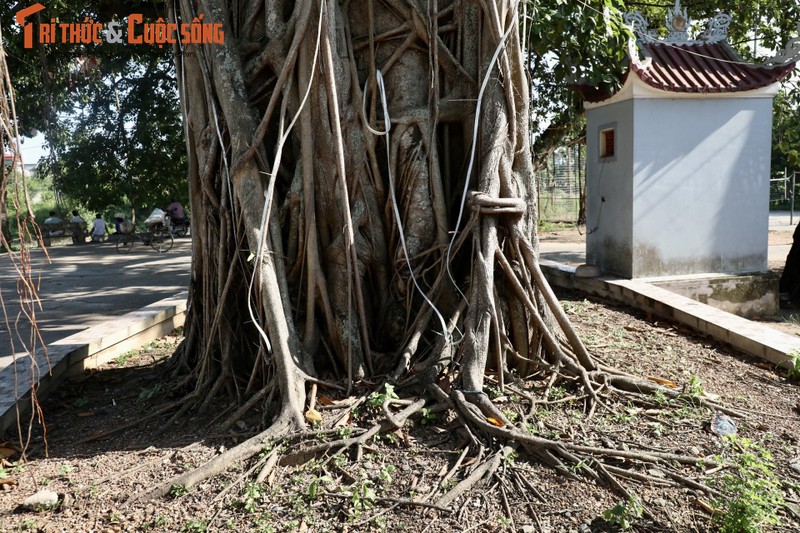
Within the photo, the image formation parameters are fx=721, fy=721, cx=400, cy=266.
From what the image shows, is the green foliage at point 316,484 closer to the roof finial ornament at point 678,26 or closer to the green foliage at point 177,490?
the green foliage at point 177,490

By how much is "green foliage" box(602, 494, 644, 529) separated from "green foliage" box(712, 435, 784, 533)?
0.30 meters

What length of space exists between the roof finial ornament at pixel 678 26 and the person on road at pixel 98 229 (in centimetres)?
1605

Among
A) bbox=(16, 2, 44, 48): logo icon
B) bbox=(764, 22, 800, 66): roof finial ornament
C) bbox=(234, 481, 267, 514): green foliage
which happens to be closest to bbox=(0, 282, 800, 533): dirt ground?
bbox=(234, 481, 267, 514): green foliage

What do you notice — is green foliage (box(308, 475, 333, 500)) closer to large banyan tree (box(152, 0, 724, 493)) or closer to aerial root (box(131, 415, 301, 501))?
aerial root (box(131, 415, 301, 501))

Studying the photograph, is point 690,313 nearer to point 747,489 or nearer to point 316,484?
point 747,489

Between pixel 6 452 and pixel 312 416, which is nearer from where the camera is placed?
pixel 312 416

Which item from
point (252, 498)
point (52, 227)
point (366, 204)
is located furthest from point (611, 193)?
point (52, 227)

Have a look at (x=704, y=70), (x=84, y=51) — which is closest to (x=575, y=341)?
(x=704, y=70)

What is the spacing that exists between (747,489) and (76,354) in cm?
429

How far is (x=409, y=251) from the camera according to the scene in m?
4.20

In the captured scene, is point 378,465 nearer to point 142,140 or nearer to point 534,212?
point 534,212

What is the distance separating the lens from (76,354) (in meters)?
5.07

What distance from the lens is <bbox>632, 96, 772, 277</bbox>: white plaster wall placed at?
26.5 ft

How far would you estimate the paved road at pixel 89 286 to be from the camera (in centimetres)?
749
